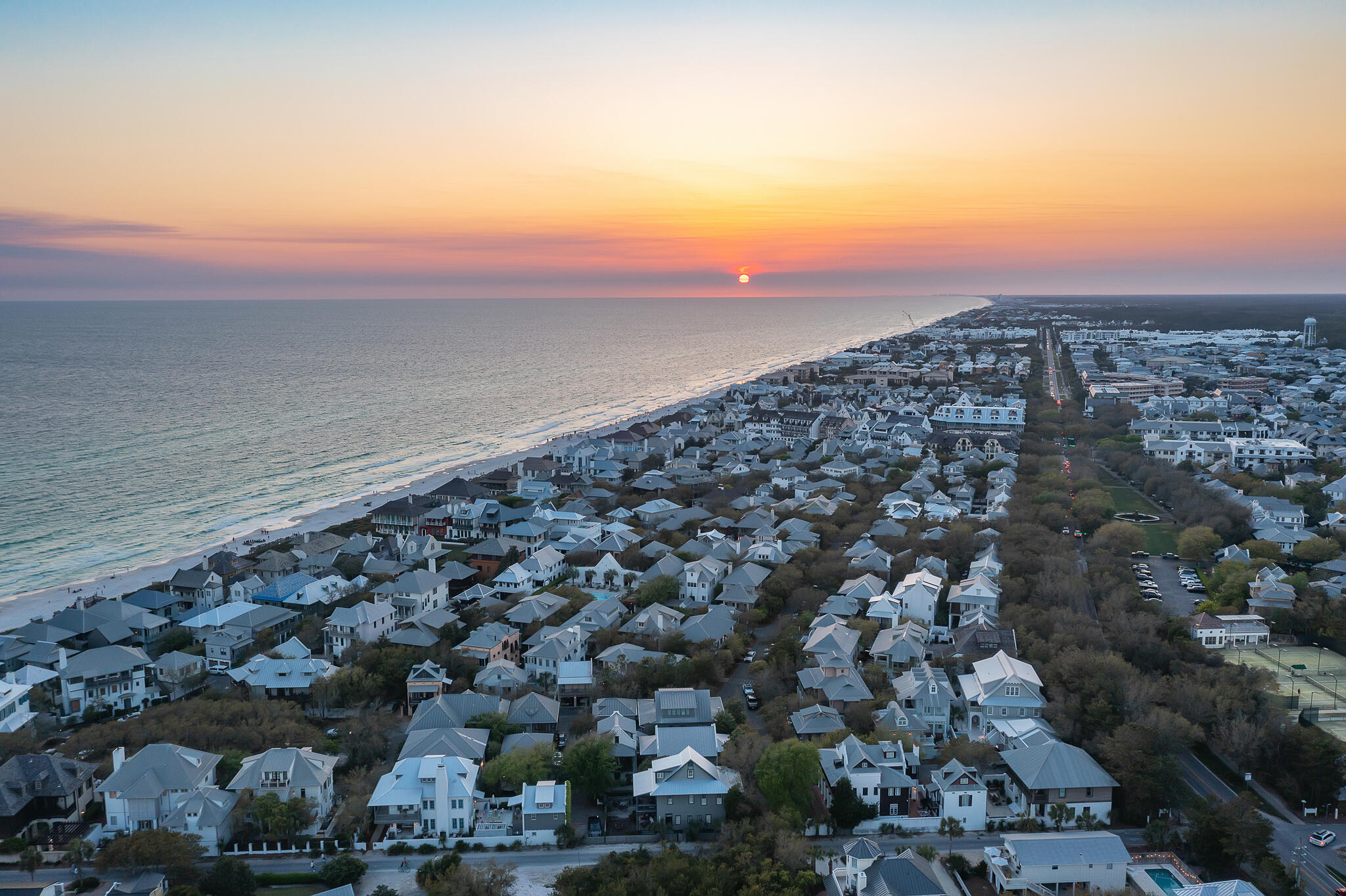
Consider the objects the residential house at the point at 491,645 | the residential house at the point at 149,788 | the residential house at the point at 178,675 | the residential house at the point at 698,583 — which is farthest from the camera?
the residential house at the point at 698,583

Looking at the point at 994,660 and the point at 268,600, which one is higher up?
the point at 994,660

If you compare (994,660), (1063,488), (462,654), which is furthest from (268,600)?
(1063,488)

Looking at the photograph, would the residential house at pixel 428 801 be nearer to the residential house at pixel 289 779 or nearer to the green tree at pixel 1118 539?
the residential house at pixel 289 779

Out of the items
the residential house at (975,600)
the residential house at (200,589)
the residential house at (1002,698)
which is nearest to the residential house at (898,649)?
the residential house at (1002,698)

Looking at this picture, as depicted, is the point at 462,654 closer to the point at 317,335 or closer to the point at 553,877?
the point at 553,877

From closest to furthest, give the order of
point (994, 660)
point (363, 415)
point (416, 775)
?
point (416, 775), point (994, 660), point (363, 415)

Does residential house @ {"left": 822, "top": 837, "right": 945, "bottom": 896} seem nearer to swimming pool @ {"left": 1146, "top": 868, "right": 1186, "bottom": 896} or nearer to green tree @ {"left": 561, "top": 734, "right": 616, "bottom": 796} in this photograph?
swimming pool @ {"left": 1146, "top": 868, "right": 1186, "bottom": 896}

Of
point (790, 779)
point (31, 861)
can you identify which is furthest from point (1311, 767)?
point (31, 861)
